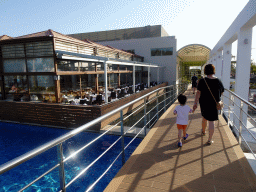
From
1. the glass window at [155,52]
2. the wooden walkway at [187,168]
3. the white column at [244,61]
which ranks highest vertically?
the glass window at [155,52]

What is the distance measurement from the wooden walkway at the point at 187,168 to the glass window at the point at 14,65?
32.4 feet

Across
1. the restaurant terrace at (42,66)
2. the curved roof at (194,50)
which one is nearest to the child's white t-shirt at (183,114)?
the restaurant terrace at (42,66)

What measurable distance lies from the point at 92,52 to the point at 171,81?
1446 cm

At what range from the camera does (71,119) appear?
952 centimetres

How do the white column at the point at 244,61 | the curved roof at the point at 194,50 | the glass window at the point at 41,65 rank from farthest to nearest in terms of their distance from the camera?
the curved roof at the point at 194,50, the glass window at the point at 41,65, the white column at the point at 244,61

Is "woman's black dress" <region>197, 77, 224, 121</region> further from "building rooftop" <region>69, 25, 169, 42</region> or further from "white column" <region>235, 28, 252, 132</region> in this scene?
"building rooftop" <region>69, 25, 169, 42</region>

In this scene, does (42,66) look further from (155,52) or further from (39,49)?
(155,52)

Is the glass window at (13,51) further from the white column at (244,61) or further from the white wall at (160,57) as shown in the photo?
the white wall at (160,57)

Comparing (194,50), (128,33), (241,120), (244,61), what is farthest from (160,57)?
(241,120)

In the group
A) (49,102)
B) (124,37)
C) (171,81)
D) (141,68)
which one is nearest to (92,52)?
(49,102)

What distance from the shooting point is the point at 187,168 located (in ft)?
9.53

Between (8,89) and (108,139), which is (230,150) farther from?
(8,89)

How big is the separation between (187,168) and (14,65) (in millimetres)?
11764

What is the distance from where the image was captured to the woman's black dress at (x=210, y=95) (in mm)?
3521
